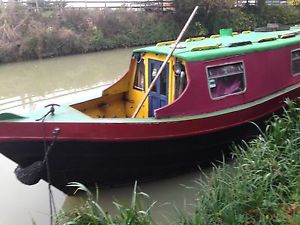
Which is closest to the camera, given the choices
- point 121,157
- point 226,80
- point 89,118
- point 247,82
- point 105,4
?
point 89,118

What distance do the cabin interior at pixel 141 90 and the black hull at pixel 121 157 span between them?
30.3 inches

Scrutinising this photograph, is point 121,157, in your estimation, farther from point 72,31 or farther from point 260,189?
point 72,31

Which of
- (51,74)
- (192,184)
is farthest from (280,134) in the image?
(51,74)

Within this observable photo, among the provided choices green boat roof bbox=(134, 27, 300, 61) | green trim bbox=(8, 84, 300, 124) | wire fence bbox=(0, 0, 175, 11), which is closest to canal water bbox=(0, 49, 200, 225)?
green trim bbox=(8, 84, 300, 124)

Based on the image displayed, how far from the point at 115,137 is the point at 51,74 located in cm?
935

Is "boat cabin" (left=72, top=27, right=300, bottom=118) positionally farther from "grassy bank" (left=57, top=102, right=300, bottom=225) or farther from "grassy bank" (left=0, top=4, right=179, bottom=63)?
"grassy bank" (left=0, top=4, right=179, bottom=63)

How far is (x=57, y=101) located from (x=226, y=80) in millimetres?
5432

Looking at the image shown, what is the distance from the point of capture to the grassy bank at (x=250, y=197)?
11.3 ft

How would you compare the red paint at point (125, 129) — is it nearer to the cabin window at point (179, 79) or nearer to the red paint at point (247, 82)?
the red paint at point (247, 82)

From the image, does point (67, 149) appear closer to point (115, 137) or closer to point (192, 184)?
point (115, 137)

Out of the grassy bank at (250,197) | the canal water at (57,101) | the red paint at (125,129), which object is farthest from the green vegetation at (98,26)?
the grassy bank at (250,197)

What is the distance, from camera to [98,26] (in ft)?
62.3

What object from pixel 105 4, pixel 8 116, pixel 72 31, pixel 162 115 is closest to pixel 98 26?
pixel 72 31

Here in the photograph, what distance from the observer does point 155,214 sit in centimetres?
501
